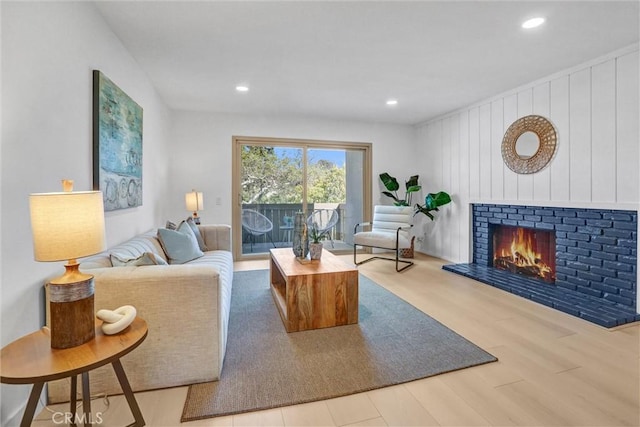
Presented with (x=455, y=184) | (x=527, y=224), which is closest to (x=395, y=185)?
(x=455, y=184)

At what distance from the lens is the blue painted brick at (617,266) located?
2.77 metres

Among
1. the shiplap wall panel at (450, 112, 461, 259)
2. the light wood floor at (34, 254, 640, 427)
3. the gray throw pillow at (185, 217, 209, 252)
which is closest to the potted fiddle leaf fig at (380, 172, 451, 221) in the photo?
the shiplap wall panel at (450, 112, 461, 259)

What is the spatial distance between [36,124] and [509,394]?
2.80 metres

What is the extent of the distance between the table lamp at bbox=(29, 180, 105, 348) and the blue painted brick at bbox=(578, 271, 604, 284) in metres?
4.02

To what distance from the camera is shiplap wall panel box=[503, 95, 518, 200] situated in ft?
12.5

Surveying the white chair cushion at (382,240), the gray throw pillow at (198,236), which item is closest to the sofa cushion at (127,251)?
the gray throw pillow at (198,236)

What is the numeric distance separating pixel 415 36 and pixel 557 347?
2.57 meters

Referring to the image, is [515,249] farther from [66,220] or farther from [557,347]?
[66,220]

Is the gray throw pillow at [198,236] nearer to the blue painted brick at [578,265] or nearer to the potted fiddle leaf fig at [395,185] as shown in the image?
the potted fiddle leaf fig at [395,185]

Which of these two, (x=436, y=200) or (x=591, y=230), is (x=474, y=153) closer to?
(x=436, y=200)

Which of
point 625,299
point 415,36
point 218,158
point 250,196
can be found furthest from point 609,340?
point 218,158

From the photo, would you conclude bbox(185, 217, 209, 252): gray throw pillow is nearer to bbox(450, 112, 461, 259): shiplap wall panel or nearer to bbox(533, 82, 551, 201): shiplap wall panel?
bbox(450, 112, 461, 259): shiplap wall panel

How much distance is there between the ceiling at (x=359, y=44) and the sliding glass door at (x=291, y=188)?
1.17 m

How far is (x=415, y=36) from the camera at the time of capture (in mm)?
2537
